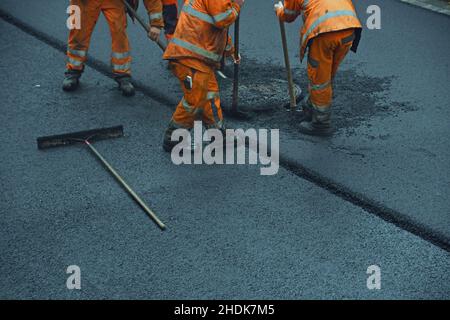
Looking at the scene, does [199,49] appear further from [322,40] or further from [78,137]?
[78,137]

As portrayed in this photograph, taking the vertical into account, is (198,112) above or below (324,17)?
below

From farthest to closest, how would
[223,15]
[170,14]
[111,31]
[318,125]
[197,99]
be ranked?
[170,14], [111,31], [318,125], [197,99], [223,15]

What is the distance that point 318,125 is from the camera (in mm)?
5551

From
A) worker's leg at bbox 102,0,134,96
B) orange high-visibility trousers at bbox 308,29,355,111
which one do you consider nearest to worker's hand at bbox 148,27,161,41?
worker's leg at bbox 102,0,134,96

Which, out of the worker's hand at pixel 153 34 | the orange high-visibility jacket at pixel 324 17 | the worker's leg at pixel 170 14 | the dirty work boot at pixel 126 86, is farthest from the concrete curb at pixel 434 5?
the dirty work boot at pixel 126 86

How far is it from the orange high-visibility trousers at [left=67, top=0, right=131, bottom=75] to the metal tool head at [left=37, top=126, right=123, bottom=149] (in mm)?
1021

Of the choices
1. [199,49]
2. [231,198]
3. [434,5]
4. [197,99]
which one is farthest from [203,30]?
[434,5]

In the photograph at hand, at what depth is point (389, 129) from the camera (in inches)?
224

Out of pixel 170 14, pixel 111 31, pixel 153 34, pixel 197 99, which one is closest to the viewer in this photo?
pixel 197 99

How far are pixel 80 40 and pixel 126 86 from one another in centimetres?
64

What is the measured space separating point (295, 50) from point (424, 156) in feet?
8.64

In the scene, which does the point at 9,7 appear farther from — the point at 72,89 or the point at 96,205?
the point at 96,205

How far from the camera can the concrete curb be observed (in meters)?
8.62

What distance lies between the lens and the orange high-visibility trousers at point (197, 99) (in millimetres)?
5039
